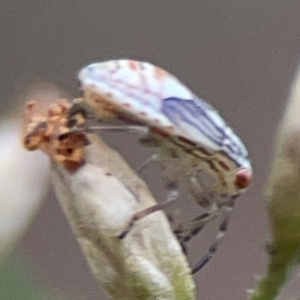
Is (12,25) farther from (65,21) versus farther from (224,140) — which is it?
(224,140)

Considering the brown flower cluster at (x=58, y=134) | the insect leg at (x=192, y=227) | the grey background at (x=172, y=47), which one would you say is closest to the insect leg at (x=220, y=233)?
the insect leg at (x=192, y=227)

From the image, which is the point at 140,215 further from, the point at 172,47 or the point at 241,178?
the point at 172,47

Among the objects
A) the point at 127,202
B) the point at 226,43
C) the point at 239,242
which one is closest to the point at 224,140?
the point at 127,202

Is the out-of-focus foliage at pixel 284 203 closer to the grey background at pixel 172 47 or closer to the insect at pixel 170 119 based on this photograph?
the insect at pixel 170 119

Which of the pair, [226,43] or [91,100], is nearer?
[91,100]

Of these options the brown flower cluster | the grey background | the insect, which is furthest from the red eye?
the grey background

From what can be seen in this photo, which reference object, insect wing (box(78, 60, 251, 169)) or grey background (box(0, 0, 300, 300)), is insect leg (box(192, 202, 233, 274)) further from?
grey background (box(0, 0, 300, 300))

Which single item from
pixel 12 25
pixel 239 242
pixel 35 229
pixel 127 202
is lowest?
pixel 239 242
